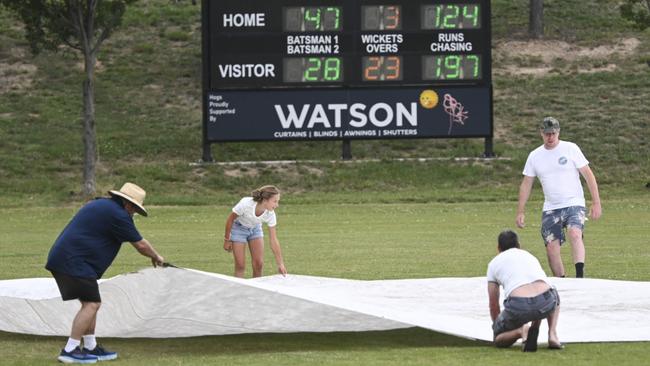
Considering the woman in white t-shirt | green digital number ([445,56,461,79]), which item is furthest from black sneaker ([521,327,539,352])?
green digital number ([445,56,461,79])

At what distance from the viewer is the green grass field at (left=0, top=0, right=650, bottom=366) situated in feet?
41.8

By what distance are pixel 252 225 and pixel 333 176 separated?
22.4 meters

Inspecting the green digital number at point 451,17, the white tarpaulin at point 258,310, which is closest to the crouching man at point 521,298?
the white tarpaulin at point 258,310

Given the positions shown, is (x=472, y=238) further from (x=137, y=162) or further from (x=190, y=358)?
(x=137, y=162)

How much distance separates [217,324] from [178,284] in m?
0.53

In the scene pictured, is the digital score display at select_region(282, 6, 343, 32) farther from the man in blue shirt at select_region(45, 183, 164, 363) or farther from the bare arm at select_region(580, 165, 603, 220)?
the man in blue shirt at select_region(45, 183, 164, 363)

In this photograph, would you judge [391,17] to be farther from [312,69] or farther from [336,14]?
[312,69]

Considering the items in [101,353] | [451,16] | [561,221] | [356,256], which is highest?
[451,16]

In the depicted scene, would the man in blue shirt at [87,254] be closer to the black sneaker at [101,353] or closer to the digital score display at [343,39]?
the black sneaker at [101,353]

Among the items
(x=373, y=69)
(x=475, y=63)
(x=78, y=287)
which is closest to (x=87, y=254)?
(x=78, y=287)

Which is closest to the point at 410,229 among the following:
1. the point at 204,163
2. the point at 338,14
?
the point at 338,14

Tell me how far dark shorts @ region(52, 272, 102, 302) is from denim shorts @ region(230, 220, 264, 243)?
5.24 m

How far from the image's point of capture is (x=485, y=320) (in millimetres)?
13062

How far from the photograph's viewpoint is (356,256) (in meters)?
22.2
